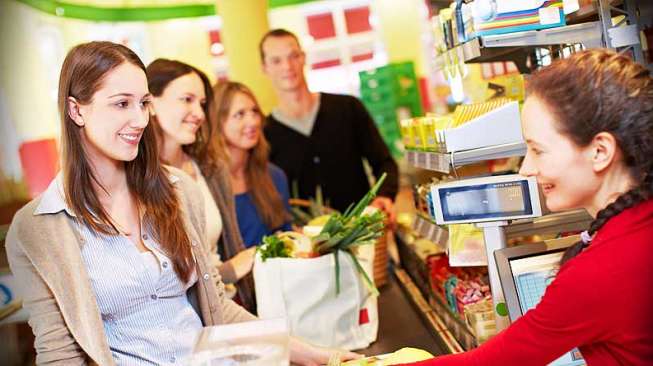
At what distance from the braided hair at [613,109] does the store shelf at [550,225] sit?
3.10ft

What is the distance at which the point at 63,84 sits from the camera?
209cm

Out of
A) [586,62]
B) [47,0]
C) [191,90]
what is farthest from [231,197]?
[47,0]

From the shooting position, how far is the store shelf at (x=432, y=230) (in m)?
2.80

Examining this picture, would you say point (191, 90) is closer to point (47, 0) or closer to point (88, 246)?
point (88, 246)

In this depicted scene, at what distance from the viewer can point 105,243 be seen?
2.15 meters

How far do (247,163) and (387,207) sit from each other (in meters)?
0.97

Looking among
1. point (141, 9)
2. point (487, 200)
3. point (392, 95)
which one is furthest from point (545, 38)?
point (141, 9)

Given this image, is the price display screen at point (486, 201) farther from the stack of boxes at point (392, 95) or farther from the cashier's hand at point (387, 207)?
the stack of boxes at point (392, 95)

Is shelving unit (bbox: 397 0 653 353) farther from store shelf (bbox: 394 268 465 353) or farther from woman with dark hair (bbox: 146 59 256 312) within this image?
woman with dark hair (bbox: 146 59 256 312)

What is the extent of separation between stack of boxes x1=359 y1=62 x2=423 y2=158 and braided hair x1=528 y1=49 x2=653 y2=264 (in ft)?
25.1

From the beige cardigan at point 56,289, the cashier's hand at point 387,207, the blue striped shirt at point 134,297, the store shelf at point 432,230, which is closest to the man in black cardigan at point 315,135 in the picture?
the cashier's hand at point 387,207

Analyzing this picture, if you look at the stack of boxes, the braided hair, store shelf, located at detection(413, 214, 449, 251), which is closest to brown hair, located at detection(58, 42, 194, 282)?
store shelf, located at detection(413, 214, 449, 251)

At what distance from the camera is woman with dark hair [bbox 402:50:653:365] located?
1471mm

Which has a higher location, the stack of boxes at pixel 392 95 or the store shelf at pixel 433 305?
the stack of boxes at pixel 392 95
